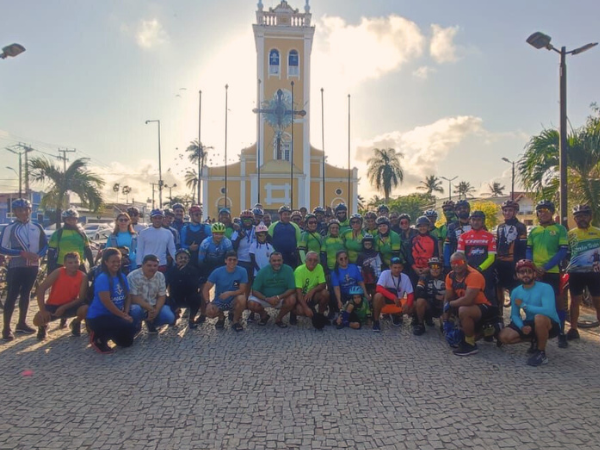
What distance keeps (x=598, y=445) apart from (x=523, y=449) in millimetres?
640

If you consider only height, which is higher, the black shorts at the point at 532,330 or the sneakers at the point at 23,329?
the black shorts at the point at 532,330

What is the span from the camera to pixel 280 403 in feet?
14.0

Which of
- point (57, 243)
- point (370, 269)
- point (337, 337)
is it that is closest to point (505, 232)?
point (370, 269)

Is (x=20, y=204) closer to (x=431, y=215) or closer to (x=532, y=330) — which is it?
(x=431, y=215)

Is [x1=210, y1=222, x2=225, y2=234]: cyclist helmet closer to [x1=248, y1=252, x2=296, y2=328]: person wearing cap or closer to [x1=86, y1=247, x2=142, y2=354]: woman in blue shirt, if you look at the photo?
[x1=248, y1=252, x2=296, y2=328]: person wearing cap

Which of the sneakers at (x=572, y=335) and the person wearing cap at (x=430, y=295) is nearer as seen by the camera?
the sneakers at (x=572, y=335)

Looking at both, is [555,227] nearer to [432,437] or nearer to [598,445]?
[598,445]

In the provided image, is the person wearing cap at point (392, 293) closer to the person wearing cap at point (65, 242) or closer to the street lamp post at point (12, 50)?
the person wearing cap at point (65, 242)

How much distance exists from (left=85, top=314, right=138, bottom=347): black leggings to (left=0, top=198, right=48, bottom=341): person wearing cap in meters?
1.55

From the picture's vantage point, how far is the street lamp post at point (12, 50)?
29.0 ft

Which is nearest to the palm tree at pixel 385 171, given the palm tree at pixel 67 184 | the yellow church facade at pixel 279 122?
the yellow church facade at pixel 279 122

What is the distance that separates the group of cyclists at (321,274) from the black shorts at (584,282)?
2cm

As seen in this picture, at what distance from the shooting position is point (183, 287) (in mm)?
7125

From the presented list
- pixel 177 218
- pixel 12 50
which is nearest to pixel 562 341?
pixel 177 218
